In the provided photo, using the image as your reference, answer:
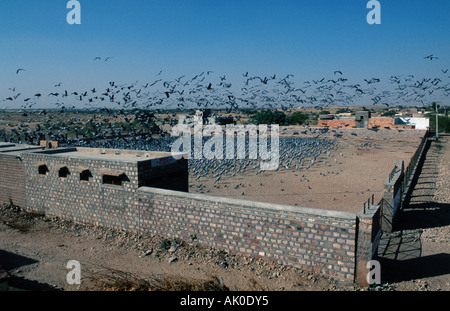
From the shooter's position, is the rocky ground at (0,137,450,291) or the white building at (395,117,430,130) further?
the white building at (395,117,430,130)

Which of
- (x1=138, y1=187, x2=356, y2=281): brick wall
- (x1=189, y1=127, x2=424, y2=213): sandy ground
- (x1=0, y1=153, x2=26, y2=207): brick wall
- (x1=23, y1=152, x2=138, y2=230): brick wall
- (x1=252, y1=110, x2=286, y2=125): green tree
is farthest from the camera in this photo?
(x1=252, y1=110, x2=286, y2=125): green tree

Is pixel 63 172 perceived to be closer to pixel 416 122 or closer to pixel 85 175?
pixel 85 175

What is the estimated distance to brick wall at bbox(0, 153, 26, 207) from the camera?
12594 mm

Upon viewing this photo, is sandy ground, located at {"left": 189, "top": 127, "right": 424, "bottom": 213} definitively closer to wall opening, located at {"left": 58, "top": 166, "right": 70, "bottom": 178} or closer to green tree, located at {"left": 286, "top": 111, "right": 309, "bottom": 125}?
wall opening, located at {"left": 58, "top": 166, "right": 70, "bottom": 178}

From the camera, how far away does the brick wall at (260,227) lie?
730 cm

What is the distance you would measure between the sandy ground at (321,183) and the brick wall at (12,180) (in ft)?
28.6

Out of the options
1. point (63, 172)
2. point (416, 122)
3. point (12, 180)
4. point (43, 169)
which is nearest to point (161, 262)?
point (63, 172)

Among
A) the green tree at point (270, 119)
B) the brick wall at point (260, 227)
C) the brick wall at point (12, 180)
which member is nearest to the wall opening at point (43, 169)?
the brick wall at point (12, 180)

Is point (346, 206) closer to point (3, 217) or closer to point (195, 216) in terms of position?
point (195, 216)

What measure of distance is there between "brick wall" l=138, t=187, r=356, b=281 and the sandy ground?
767cm

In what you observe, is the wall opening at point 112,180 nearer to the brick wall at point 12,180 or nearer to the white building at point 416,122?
the brick wall at point 12,180

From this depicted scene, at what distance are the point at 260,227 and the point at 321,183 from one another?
43.8ft

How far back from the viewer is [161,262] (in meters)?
8.68

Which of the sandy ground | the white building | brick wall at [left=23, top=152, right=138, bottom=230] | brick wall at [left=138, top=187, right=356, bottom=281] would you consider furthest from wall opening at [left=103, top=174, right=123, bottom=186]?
the white building
